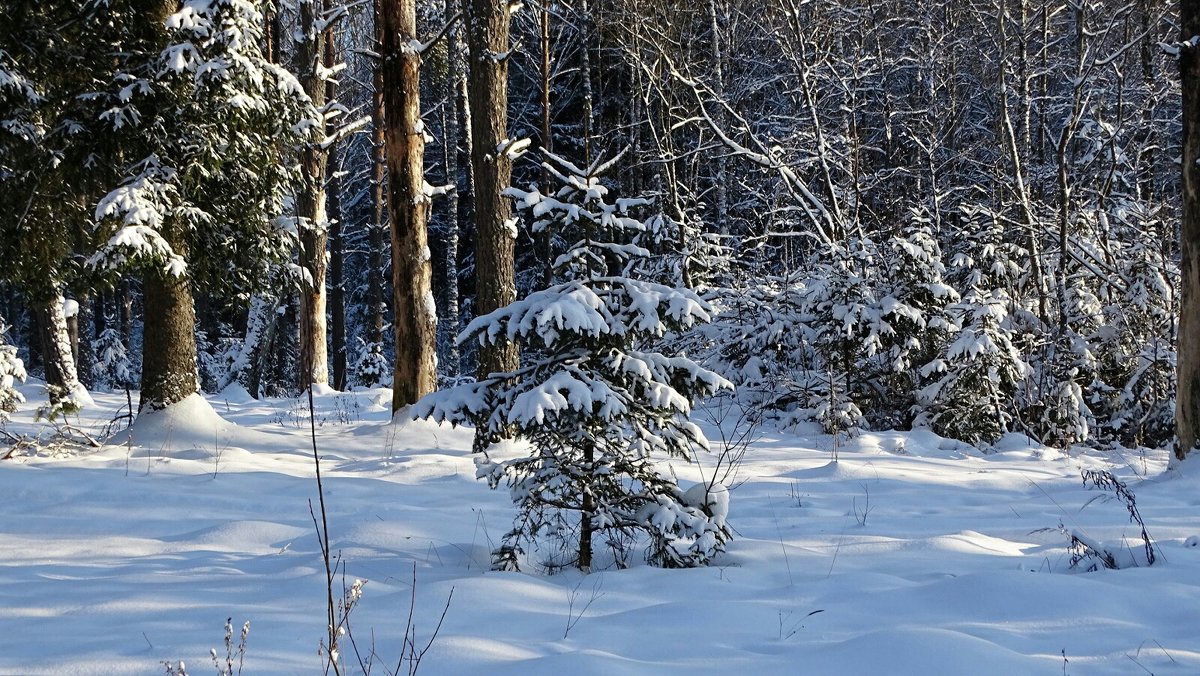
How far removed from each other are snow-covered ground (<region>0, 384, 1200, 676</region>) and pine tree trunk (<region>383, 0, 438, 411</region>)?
4.84ft

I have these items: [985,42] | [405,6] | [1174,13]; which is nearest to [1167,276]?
[405,6]

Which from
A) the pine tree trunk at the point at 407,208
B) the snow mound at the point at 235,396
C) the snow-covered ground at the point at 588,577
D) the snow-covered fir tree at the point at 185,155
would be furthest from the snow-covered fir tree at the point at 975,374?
the snow mound at the point at 235,396

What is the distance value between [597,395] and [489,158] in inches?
210

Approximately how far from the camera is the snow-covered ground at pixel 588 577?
303 cm

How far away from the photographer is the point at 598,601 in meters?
3.82

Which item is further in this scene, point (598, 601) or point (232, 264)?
A: point (232, 264)

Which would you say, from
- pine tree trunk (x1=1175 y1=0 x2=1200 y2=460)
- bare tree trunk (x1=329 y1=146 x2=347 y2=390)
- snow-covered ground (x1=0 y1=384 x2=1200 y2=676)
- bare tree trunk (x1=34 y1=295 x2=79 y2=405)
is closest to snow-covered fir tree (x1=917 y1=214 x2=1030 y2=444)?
snow-covered ground (x1=0 y1=384 x2=1200 y2=676)

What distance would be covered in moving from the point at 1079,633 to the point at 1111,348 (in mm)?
8627

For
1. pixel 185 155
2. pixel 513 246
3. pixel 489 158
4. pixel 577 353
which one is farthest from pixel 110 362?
pixel 577 353

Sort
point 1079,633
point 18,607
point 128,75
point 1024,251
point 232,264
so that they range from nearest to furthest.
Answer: point 1079,633 < point 18,607 < point 128,75 < point 232,264 < point 1024,251

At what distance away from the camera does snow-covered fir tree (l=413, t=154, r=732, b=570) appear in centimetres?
408

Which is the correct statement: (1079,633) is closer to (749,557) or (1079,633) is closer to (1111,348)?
(749,557)

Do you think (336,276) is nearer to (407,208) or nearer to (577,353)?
(407,208)

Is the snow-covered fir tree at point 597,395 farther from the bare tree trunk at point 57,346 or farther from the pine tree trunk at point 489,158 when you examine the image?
the bare tree trunk at point 57,346
